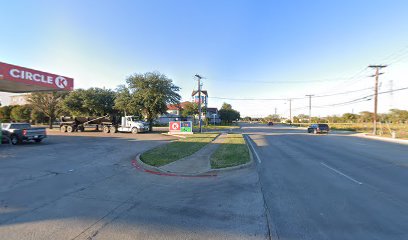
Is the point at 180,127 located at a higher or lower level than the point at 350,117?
lower

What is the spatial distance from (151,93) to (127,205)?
2719 centimetres

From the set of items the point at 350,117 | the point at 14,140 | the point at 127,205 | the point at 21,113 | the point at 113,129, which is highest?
the point at 350,117

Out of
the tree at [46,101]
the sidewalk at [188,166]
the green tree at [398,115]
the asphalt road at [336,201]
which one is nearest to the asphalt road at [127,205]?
the asphalt road at [336,201]

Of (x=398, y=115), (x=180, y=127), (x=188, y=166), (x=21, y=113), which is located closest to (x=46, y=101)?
(x=180, y=127)

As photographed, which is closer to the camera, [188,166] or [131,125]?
[188,166]

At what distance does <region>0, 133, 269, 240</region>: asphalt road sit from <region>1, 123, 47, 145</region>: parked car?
9.85 meters

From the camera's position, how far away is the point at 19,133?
15.7 m

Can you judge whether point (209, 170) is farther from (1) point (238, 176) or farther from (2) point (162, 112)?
(2) point (162, 112)

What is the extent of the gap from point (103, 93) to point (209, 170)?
3493 cm

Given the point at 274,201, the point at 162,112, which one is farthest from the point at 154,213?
the point at 162,112

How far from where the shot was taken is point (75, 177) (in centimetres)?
714

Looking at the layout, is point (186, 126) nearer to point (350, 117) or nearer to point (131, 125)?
point (131, 125)

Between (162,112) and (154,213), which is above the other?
(162,112)

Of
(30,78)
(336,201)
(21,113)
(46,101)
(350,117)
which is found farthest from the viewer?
(350,117)
